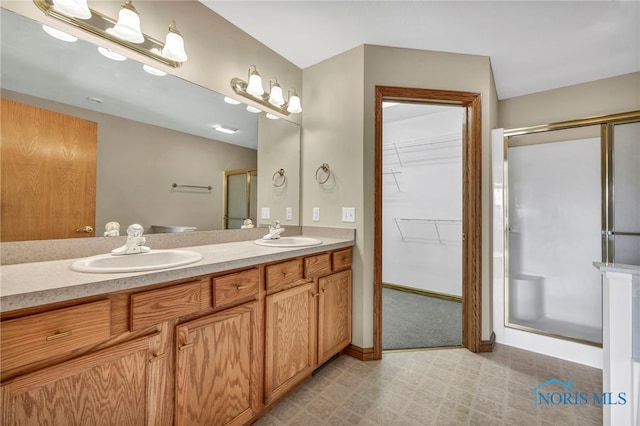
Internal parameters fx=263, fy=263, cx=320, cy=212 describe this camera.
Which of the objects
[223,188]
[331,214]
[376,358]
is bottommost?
[376,358]

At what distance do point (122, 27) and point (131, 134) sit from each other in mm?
483

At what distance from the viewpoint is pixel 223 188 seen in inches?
71.3

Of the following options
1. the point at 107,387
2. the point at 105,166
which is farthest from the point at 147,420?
the point at 105,166

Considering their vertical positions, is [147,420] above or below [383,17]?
below

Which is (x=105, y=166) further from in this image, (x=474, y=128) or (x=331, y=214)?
(x=474, y=128)

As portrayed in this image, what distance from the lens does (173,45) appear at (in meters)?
1.39

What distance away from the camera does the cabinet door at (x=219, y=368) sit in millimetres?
1023

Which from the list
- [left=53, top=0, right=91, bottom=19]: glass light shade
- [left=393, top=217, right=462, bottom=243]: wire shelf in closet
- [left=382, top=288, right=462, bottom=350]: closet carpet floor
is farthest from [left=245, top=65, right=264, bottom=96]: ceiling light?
[left=393, top=217, right=462, bottom=243]: wire shelf in closet

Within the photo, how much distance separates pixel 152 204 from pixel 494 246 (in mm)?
2505

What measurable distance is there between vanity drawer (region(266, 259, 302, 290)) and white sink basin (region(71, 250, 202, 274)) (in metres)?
→ 0.37

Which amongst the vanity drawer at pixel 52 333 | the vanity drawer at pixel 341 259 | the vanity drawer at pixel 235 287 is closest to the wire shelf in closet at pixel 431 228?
the vanity drawer at pixel 341 259

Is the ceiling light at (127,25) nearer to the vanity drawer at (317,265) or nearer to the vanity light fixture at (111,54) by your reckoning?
the vanity light fixture at (111,54)

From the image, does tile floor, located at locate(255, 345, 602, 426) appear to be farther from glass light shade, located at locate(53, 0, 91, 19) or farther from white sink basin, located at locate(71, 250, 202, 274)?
glass light shade, located at locate(53, 0, 91, 19)

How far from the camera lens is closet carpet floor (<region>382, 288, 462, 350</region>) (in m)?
2.23
